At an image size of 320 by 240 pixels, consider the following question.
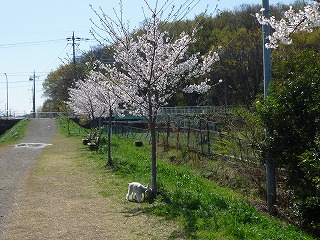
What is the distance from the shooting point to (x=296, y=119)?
938 centimetres

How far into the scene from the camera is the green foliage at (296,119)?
905 centimetres

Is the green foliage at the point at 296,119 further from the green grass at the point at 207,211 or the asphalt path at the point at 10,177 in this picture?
the asphalt path at the point at 10,177

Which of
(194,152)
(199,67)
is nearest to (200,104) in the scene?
(194,152)

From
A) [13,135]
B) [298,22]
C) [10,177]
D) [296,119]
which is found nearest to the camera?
[298,22]

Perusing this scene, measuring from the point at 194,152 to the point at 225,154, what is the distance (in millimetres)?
3102

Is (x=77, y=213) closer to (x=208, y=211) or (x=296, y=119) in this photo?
(x=208, y=211)

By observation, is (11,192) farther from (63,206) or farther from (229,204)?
(229,204)

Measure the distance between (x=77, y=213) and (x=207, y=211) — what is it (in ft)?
9.49


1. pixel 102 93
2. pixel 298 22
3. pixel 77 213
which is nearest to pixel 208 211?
pixel 77 213

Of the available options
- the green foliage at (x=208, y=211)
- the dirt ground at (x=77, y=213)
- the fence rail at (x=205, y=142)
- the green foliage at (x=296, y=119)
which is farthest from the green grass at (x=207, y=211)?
the fence rail at (x=205, y=142)

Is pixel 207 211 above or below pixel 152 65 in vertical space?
below

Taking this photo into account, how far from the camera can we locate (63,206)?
36.1 feet

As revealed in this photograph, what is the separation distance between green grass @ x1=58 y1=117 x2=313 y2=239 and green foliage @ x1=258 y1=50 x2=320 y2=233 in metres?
0.85

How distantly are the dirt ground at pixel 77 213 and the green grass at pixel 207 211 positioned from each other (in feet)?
1.24
